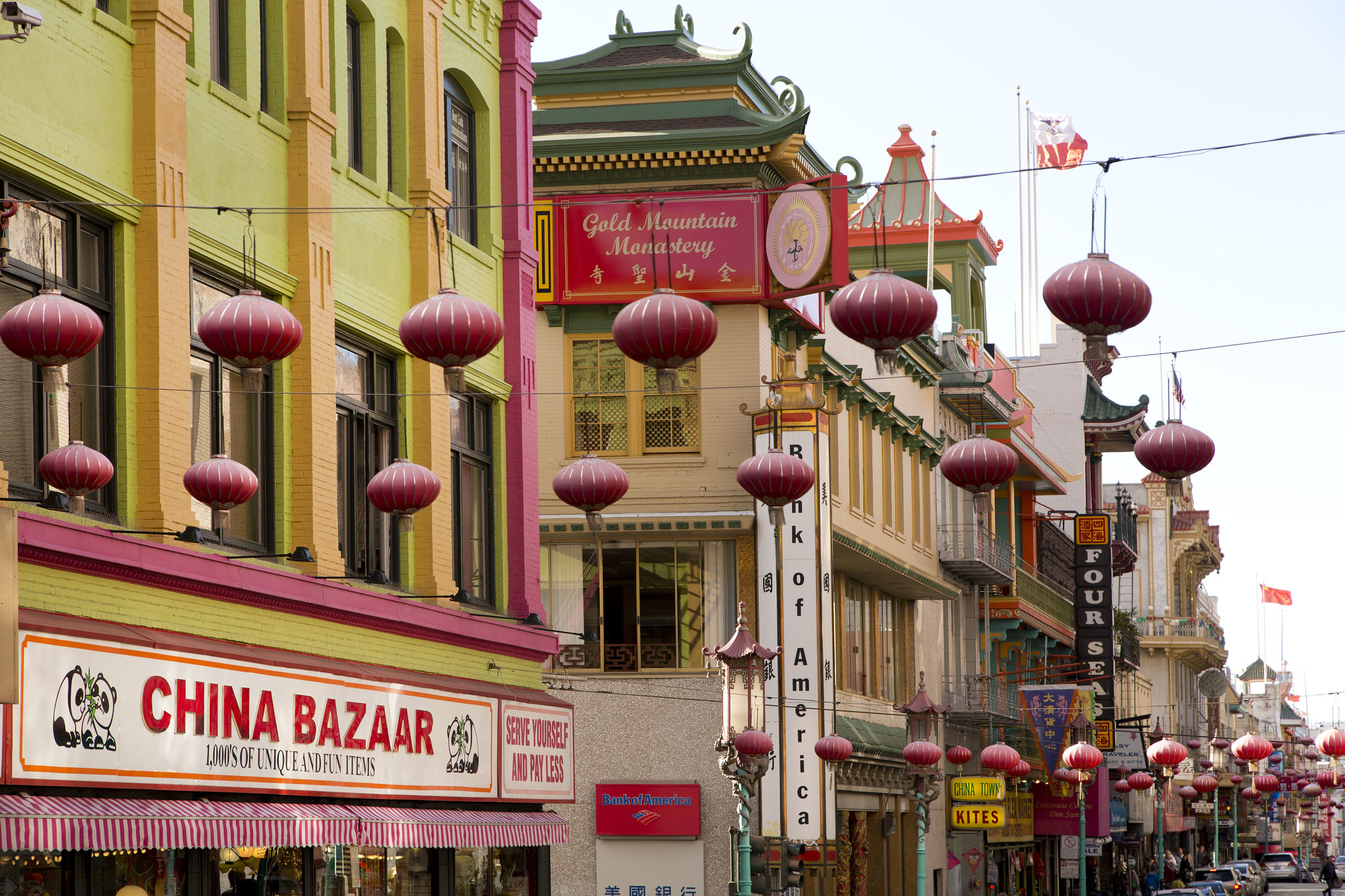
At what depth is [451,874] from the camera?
2259 centimetres

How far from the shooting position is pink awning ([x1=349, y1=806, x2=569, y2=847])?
19797 millimetres

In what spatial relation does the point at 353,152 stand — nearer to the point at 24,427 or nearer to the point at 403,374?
the point at 403,374

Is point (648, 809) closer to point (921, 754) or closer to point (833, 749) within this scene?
point (833, 749)

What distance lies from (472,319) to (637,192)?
67.6ft

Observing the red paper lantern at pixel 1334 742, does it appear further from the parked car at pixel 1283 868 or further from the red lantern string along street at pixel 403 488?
the red lantern string along street at pixel 403 488

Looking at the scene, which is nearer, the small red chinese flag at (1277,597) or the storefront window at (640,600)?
the storefront window at (640,600)

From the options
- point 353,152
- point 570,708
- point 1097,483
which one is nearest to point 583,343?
point 570,708

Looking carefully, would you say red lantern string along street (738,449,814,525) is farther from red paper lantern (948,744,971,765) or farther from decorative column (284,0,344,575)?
red paper lantern (948,744,971,765)

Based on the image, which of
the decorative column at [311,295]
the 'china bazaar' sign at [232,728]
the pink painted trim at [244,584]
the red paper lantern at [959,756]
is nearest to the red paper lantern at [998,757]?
the red paper lantern at [959,756]

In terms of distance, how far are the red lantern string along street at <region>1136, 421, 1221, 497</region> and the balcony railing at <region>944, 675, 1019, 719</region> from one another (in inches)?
1118

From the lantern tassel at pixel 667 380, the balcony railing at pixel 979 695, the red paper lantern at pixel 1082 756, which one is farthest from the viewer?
the balcony railing at pixel 979 695

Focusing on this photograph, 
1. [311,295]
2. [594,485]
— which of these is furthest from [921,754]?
[311,295]

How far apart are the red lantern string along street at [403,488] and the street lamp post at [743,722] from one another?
975 cm

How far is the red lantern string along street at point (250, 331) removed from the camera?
50.0ft
